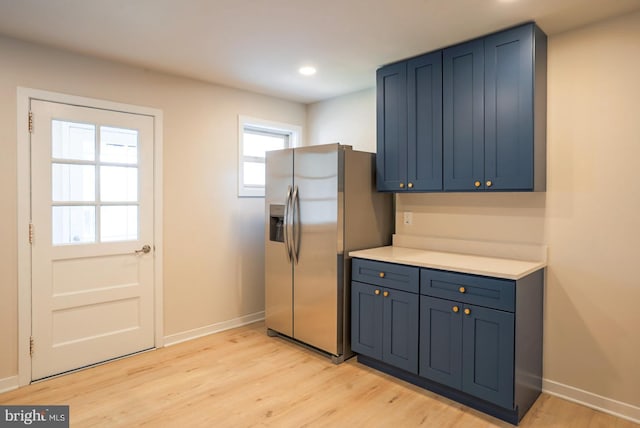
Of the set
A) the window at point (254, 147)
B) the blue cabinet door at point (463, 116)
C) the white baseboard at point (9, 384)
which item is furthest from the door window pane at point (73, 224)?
the blue cabinet door at point (463, 116)

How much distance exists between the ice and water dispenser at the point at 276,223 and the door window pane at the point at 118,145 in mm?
1270

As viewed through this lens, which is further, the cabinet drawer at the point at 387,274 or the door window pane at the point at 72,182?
the door window pane at the point at 72,182

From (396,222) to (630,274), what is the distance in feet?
5.69

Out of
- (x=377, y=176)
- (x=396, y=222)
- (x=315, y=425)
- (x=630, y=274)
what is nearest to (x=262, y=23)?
(x=377, y=176)

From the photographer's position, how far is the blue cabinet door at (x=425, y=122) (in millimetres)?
2930

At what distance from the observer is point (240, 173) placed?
159 inches

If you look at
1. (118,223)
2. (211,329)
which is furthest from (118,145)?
(211,329)

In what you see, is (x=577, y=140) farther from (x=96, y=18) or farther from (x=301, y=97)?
(x=96, y=18)

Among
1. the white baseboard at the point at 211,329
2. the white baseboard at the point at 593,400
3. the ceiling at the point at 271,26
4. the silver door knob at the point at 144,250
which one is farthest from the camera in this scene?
the white baseboard at the point at 211,329

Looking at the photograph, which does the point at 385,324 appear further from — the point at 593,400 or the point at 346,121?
the point at 346,121

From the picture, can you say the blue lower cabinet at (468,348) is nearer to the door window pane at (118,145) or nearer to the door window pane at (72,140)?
the door window pane at (118,145)

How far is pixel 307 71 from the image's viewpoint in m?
3.44

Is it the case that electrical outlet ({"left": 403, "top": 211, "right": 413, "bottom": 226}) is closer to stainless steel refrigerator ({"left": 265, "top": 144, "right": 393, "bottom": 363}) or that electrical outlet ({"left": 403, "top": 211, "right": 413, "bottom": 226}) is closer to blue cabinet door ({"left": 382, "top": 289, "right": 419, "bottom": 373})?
stainless steel refrigerator ({"left": 265, "top": 144, "right": 393, "bottom": 363})

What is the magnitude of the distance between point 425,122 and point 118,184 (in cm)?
255
